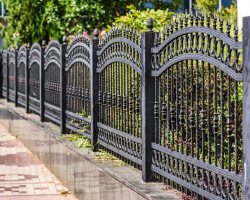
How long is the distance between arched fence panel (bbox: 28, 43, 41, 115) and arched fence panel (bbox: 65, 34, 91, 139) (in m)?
2.10

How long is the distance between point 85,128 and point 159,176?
2.32m

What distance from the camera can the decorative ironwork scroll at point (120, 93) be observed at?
14.6 ft

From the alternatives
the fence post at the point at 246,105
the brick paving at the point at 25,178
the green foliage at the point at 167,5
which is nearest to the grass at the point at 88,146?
the brick paving at the point at 25,178

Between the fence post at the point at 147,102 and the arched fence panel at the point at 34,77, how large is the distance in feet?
16.5

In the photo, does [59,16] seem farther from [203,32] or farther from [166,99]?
[203,32]

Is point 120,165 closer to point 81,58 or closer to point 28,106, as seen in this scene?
point 81,58

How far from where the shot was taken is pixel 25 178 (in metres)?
6.56

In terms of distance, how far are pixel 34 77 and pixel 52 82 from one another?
1692mm

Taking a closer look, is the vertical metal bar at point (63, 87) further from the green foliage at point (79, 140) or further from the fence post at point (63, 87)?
the green foliage at point (79, 140)

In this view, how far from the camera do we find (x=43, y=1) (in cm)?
1811

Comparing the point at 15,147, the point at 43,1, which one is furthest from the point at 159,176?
the point at 43,1

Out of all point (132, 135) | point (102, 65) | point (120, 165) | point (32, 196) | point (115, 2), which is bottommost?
point (32, 196)

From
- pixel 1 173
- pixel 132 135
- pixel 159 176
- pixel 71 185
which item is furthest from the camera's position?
pixel 1 173

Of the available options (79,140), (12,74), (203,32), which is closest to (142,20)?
(79,140)
